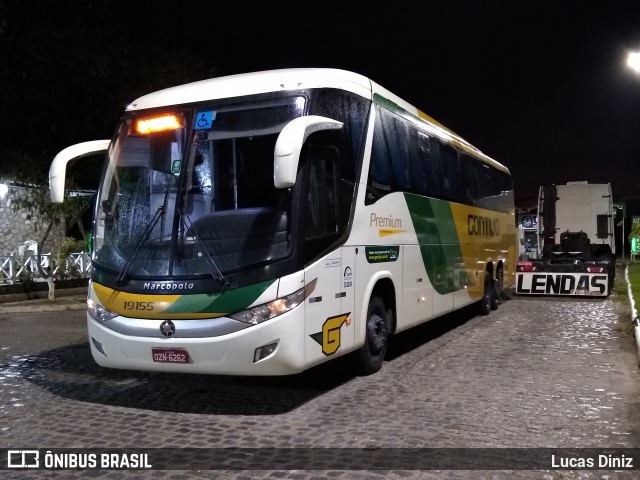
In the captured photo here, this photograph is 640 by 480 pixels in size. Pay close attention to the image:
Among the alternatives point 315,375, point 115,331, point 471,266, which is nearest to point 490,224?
point 471,266

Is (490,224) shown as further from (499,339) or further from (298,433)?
(298,433)

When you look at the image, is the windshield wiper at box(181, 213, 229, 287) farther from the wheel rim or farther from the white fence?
the white fence

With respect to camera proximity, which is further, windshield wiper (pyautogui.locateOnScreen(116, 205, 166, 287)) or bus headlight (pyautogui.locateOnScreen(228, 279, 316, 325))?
windshield wiper (pyautogui.locateOnScreen(116, 205, 166, 287))

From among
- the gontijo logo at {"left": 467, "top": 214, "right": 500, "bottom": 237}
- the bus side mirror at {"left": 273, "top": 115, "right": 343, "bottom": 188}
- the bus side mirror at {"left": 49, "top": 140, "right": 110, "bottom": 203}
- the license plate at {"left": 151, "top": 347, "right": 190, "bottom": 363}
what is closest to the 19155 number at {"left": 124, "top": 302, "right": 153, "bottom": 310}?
the license plate at {"left": 151, "top": 347, "right": 190, "bottom": 363}

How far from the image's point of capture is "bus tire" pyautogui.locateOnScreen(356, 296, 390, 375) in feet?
23.9

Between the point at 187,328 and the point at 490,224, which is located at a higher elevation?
the point at 490,224

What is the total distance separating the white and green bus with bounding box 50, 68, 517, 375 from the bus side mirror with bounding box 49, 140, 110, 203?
0.05ft

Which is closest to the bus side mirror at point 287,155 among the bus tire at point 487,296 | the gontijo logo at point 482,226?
the gontijo logo at point 482,226

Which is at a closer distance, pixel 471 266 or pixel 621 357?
pixel 621 357

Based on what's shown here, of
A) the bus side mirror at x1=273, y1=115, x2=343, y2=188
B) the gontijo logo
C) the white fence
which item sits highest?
the bus side mirror at x1=273, y1=115, x2=343, y2=188

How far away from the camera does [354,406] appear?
20.1 ft

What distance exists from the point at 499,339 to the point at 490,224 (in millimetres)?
4270

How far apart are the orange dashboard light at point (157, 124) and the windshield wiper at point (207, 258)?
1.03 metres

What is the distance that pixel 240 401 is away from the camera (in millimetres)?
6418
